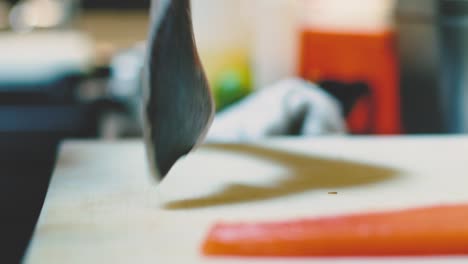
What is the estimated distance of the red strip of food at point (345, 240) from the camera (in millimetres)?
444

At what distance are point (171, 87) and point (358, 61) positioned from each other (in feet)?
3.21

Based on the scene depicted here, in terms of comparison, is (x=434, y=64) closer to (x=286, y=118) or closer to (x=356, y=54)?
(x=356, y=54)

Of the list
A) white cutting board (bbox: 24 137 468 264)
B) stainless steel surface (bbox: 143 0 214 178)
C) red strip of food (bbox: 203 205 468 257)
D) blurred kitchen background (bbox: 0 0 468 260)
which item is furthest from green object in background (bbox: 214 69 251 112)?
red strip of food (bbox: 203 205 468 257)

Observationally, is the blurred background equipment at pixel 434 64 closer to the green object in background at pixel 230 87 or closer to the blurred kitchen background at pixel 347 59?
the blurred kitchen background at pixel 347 59

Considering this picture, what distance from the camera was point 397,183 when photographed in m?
0.63

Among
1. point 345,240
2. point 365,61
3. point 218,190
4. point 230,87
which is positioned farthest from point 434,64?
point 345,240

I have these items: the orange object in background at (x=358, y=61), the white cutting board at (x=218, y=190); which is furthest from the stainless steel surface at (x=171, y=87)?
the orange object in background at (x=358, y=61)

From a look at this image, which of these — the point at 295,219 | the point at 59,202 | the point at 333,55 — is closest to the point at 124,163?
the point at 59,202

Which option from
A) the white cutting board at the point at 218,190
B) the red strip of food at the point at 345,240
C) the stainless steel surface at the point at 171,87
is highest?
the stainless steel surface at the point at 171,87

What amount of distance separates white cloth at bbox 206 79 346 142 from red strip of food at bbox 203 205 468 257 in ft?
1.64

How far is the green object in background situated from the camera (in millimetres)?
1382

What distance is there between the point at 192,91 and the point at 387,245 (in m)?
0.20

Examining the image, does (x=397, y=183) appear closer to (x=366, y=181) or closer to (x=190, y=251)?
(x=366, y=181)

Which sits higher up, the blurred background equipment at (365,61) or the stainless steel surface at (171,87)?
the stainless steel surface at (171,87)
